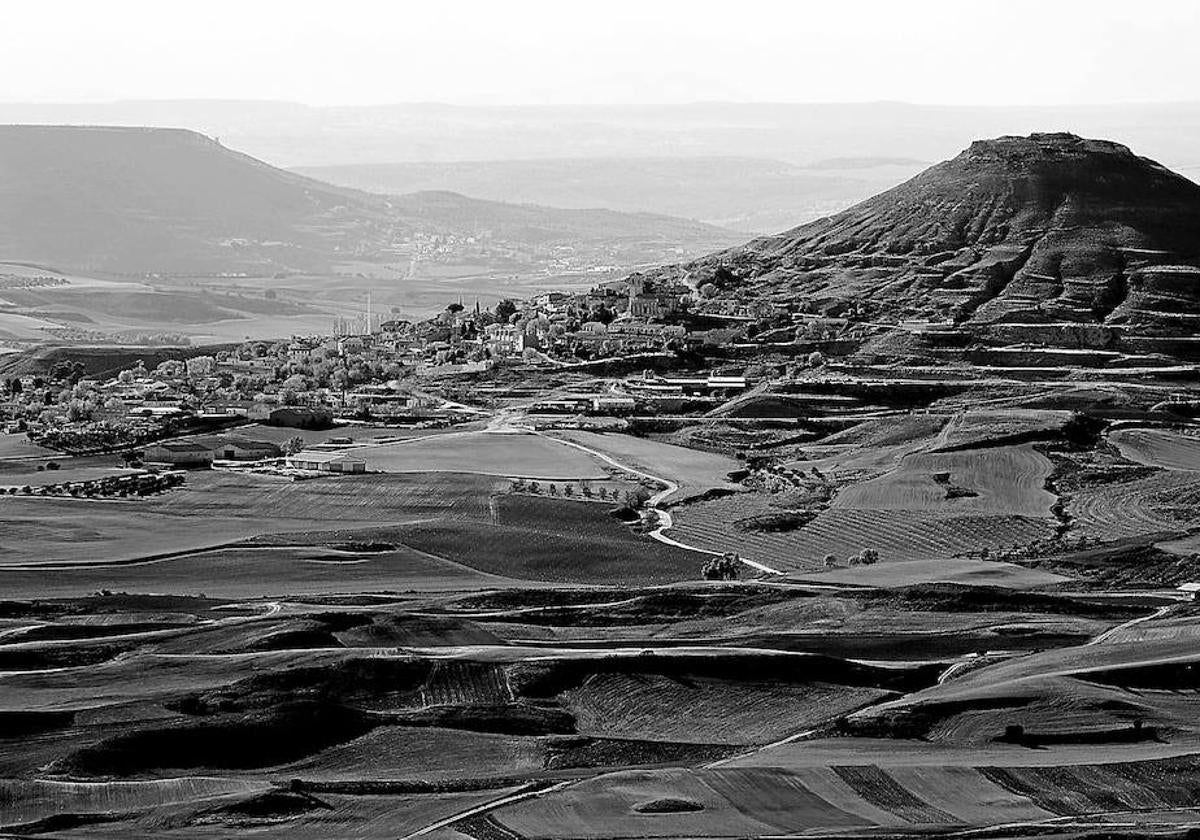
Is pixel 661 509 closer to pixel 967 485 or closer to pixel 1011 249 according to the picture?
pixel 967 485

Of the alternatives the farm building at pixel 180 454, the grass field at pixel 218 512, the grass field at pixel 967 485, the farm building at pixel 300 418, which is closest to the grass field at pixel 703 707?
the grass field at pixel 218 512

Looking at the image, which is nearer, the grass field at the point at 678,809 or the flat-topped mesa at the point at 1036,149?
the grass field at the point at 678,809

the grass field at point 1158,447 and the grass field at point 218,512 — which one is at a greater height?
the grass field at point 1158,447

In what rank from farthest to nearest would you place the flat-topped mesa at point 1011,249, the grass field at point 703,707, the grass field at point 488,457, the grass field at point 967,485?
the flat-topped mesa at point 1011,249, the grass field at point 488,457, the grass field at point 967,485, the grass field at point 703,707

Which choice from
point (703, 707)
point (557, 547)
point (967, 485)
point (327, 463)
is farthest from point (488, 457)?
point (703, 707)

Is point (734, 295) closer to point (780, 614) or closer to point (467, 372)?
point (467, 372)

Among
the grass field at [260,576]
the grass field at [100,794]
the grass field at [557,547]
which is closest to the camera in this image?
the grass field at [100,794]

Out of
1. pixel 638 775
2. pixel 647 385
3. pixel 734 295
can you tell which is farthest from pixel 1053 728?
pixel 734 295

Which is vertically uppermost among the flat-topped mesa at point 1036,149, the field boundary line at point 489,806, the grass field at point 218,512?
the flat-topped mesa at point 1036,149

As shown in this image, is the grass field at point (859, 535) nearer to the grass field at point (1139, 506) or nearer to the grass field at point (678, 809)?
the grass field at point (1139, 506)
